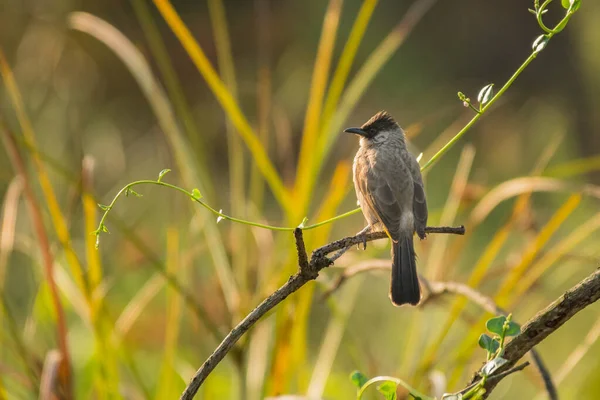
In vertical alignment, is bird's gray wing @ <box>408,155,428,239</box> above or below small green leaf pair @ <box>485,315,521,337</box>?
above

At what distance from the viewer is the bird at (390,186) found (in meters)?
2.33

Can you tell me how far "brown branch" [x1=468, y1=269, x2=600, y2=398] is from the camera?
1165 mm

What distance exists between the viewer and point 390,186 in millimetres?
2482

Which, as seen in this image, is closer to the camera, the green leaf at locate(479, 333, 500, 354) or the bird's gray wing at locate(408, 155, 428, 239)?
the green leaf at locate(479, 333, 500, 354)

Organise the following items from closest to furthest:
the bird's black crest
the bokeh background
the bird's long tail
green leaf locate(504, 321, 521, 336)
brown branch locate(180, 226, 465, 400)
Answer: brown branch locate(180, 226, 465, 400), green leaf locate(504, 321, 521, 336), the bird's long tail, the bokeh background, the bird's black crest

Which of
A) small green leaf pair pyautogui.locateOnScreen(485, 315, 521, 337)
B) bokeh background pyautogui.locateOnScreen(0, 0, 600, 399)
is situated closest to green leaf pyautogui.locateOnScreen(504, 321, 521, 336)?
small green leaf pair pyautogui.locateOnScreen(485, 315, 521, 337)

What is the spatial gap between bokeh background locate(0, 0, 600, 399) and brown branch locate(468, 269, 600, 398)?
81cm

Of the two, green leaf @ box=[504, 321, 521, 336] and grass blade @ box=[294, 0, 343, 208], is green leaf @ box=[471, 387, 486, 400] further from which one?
grass blade @ box=[294, 0, 343, 208]

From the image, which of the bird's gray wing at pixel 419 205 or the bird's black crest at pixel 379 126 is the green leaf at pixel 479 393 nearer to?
the bird's gray wing at pixel 419 205

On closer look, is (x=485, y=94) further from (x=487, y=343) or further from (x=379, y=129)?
(x=379, y=129)

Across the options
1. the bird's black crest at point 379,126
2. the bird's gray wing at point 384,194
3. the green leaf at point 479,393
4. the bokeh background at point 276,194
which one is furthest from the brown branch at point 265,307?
the bird's black crest at point 379,126

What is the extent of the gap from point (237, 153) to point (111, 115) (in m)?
5.68

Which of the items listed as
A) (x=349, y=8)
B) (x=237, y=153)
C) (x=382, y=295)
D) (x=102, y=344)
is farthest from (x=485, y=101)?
(x=349, y=8)

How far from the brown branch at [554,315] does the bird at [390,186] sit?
2.75 ft
